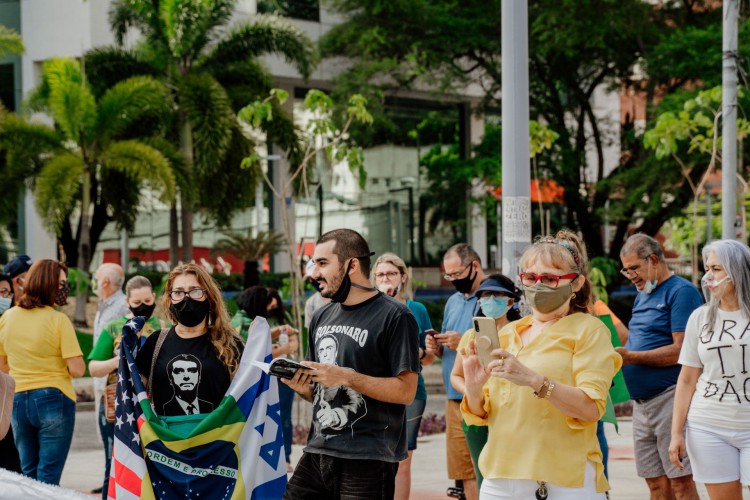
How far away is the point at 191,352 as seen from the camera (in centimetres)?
568

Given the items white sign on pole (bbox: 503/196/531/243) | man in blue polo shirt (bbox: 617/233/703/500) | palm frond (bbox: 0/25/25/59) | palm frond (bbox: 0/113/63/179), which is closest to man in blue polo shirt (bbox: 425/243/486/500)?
man in blue polo shirt (bbox: 617/233/703/500)

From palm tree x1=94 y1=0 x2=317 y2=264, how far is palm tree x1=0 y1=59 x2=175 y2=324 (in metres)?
0.90

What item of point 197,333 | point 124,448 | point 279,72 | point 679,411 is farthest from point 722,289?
point 279,72

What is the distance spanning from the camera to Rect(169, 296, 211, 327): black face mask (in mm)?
5695

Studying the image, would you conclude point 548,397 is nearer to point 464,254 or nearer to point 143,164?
point 464,254

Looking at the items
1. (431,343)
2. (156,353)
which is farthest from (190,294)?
(431,343)

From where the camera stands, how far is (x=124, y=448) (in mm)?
5633

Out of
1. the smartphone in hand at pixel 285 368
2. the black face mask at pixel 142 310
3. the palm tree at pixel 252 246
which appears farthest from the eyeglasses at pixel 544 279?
the palm tree at pixel 252 246

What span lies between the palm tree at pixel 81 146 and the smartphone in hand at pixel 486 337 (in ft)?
71.5

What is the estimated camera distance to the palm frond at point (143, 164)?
25500 millimetres

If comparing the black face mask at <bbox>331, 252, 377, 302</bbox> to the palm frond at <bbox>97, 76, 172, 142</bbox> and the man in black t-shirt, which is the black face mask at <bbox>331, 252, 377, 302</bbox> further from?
the palm frond at <bbox>97, 76, 172, 142</bbox>

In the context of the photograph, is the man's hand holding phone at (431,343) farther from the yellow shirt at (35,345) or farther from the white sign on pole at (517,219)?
the yellow shirt at (35,345)

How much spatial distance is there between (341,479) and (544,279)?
56.4 inches

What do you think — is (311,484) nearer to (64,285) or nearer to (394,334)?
(394,334)
